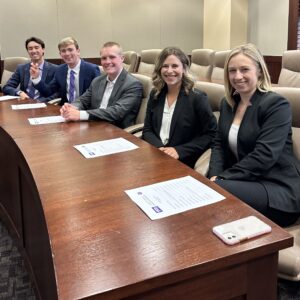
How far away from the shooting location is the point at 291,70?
3.43 metres

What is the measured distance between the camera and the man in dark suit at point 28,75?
13.3ft

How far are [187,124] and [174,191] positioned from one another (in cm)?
112

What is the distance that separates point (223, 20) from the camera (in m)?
6.58

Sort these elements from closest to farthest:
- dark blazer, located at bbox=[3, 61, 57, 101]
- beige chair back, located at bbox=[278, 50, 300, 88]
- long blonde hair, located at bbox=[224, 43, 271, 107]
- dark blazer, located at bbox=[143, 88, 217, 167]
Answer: long blonde hair, located at bbox=[224, 43, 271, 107] → dark blazer, located at bbox=[143, 88, 217, 167] → beige chair back, located at bbox=[278, 50, 300, 88] → dark blazer, located at bbox=[3, 61, 57, 101]

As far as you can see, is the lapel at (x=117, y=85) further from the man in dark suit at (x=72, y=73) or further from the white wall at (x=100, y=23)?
the white wall at (x=100, y=23)

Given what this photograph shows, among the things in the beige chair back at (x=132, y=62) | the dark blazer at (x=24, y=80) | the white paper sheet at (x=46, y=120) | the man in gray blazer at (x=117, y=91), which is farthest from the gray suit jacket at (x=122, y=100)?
the beige chair back at (x=132, y=62)

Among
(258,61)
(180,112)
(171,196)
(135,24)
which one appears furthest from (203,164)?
(135,24)

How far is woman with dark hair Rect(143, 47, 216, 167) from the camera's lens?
92.2 inches

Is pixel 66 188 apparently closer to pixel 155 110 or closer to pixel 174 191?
pixel 174 191

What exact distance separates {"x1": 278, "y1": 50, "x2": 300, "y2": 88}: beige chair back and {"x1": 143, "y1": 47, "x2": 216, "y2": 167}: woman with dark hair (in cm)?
135

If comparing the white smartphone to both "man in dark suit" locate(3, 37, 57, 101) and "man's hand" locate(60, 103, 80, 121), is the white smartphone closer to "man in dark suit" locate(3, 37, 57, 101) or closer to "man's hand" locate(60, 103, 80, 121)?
"man's hand" locate(60, 103, 80, 121)

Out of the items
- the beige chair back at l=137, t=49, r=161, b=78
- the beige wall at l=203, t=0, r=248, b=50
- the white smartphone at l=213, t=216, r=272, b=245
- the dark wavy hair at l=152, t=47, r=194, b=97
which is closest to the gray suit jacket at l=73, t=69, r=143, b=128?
the dark wavy hair at l=152, t=47, r=194, b=97

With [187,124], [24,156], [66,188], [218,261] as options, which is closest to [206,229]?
[218,261]

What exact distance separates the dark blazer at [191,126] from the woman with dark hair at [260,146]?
0.36 m
